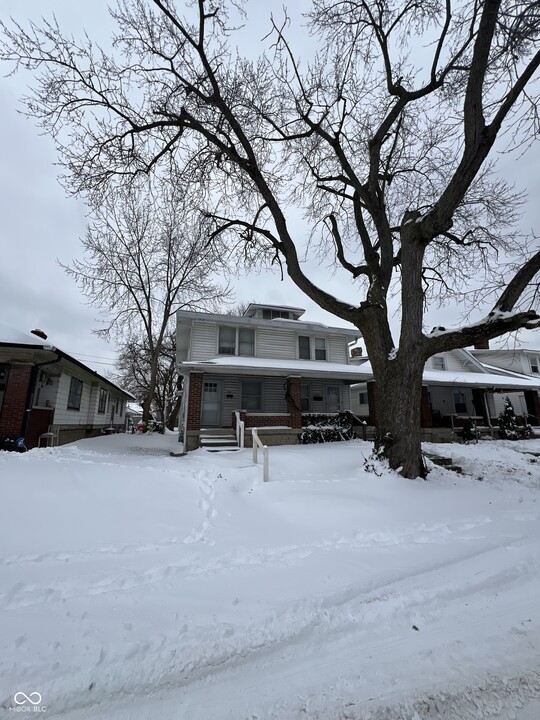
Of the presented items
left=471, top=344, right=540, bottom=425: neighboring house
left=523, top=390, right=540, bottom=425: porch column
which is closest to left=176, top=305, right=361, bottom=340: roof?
left=523, top=390, right=540, bottom=425: porch column

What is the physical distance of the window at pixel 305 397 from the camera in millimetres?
17312

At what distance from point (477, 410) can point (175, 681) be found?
23.3 m

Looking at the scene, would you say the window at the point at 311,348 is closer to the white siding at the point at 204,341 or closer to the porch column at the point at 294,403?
the porch column at the point at 294,403

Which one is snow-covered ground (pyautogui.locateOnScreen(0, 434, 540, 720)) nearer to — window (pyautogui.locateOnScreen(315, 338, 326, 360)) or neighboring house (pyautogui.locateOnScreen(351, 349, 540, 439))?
window (pyautogui.locateOnScreen(315, 338, 326, 360))

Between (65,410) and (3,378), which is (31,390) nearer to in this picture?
(3,378)

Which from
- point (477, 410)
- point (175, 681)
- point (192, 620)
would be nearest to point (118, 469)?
point (192, 620)

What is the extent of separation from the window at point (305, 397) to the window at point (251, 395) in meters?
2.48

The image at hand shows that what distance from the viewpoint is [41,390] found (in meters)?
12.5

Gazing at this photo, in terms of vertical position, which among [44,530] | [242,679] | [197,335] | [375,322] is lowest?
[242,679]

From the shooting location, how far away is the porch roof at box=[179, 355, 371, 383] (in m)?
13.5

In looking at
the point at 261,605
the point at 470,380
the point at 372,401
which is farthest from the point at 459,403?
the point at 261,605

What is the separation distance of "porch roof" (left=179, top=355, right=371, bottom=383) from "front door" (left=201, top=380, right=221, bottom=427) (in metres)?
1.16

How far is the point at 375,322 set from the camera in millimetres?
7898

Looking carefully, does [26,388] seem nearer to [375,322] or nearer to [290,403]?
[290,403]
